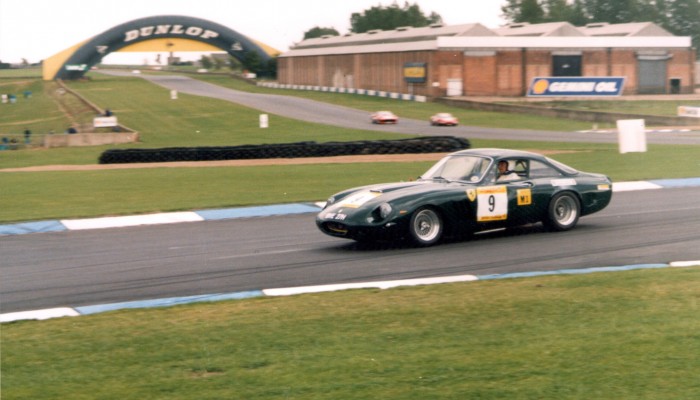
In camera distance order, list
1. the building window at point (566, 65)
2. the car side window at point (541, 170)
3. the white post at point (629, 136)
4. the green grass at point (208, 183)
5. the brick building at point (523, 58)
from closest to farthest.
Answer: the car side window at point (541, 170)
the green grass at point (208, 183)
the white post at point (629, 136)
the brick building at point (523, 58)
the building window at point (566, 65)

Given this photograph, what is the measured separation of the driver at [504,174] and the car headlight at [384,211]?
1874 millimetres

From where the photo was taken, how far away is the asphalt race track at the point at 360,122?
43031mm

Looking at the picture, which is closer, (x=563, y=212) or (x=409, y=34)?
(x=563, y=212)

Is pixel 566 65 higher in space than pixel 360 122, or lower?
higher

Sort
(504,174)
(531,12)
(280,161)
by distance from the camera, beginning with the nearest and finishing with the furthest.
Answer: (504,174) → (280,161) → (531,12)

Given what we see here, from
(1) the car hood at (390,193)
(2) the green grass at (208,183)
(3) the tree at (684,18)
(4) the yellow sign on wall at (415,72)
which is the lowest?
(2) the green grass at (208,183)

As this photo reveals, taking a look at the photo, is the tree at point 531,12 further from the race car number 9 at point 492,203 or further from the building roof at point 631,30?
the race car number 9 at point 492,203

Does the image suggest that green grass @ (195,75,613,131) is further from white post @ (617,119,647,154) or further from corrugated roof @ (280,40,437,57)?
white post @ (617,119,647,154)

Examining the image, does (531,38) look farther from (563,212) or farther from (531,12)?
(563,212)

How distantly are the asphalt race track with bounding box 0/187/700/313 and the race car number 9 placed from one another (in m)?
0.36

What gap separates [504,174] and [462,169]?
0.61 meters

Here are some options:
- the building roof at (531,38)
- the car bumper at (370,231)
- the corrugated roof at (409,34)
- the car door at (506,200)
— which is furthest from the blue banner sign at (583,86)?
the car bumper at (370,231)

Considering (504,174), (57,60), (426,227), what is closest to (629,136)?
(504,174)

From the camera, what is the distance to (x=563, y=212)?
13945mm
